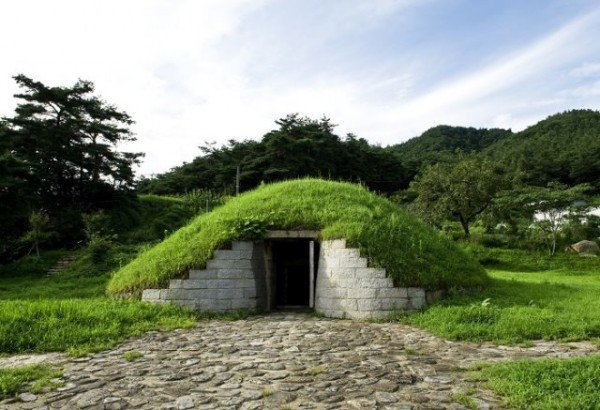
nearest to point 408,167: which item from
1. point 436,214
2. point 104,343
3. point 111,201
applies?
point 436,214

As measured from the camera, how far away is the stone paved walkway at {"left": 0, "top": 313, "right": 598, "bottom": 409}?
16.6ft

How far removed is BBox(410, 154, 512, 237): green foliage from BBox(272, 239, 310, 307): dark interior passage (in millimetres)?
16054

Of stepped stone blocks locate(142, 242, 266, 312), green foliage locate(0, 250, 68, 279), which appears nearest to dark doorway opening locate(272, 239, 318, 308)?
stepped stone blocks locate(142, 242, 266, 312)

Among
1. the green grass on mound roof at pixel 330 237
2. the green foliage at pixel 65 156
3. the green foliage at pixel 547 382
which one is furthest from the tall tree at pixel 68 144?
the green foliage at pixel 547 382

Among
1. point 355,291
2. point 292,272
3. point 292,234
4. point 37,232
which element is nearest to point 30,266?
point 37,232

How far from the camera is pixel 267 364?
20.8 feet

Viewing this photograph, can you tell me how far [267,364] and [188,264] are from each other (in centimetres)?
466

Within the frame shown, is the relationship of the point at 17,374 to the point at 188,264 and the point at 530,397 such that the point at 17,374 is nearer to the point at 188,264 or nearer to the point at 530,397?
the point at 188,264

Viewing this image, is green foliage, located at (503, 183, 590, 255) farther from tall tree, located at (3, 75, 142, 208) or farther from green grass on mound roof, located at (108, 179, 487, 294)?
tall tree, located at (3, 75, 142, 208)

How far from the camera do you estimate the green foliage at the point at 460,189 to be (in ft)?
87.8

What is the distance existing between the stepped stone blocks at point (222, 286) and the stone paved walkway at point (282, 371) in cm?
173

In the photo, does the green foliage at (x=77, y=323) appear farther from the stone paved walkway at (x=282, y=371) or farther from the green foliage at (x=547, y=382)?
the green foliage at (x=547, y=382)

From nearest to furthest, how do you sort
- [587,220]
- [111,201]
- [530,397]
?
[530,397] → [587,220] → [111,201]

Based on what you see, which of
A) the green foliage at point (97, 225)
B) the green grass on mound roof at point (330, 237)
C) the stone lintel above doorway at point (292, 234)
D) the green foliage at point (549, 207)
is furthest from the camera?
the green foliage at point (97, 225)
